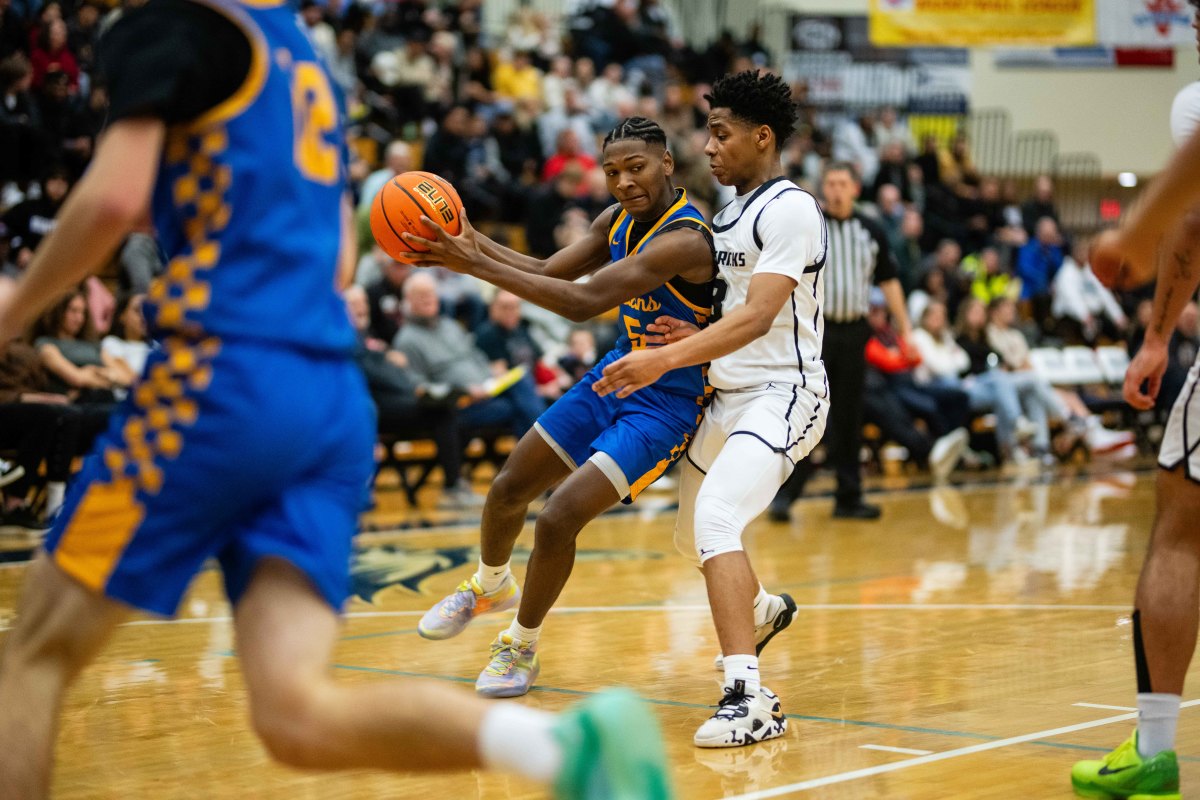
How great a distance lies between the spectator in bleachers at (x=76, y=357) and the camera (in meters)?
9.12

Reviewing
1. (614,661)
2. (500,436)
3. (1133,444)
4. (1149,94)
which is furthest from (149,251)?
A: (1149,94)

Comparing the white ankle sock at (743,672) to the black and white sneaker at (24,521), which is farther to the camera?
the black and white sneaker at (24,521)

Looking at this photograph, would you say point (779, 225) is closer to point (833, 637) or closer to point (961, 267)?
point (833, 637)

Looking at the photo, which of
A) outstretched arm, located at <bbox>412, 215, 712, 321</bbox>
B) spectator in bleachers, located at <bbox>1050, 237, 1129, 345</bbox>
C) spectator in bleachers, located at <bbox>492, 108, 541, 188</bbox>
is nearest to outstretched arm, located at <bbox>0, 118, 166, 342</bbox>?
outstretched arm, located at <bbox>412, 215, 712, 321</bbox>

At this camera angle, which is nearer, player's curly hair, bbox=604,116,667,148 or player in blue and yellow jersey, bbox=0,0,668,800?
player in blue and yellow jersey, bbox=0,0,668,800

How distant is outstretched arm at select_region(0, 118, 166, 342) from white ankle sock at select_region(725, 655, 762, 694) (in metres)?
2.39

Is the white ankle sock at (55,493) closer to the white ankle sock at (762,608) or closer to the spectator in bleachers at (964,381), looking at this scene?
the white ankle sock at (762,608)

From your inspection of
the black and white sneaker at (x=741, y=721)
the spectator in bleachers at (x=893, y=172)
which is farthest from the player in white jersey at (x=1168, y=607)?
the spectator in bleachers at (x=893, y=172)

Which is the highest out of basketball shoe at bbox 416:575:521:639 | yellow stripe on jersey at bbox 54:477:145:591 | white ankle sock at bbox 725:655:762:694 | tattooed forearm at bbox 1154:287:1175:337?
yellow stripe on jersey at bbox 54:477:145:591

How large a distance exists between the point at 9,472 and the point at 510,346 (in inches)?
178

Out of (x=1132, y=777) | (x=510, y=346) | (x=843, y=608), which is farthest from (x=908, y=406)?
(x=1132, y=777)

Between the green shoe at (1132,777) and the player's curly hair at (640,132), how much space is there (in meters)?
2.38

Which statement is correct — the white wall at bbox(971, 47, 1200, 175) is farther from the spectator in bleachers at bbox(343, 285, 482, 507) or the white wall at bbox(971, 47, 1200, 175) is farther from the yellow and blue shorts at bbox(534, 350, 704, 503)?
the yellow and blue shorts at bbox(534, 350, 704, 503)

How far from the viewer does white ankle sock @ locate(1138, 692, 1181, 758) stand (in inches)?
138
